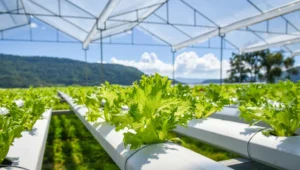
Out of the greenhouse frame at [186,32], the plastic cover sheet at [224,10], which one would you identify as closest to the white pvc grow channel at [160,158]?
the greenhouse frame at [186,32]

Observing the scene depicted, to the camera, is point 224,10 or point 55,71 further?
point 55,71

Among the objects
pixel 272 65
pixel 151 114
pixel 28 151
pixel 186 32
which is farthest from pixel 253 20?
pixel 272 65

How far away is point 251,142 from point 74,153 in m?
2.04

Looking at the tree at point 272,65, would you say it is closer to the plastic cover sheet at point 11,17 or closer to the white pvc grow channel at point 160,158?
the plastic cover sheet at point 11,17

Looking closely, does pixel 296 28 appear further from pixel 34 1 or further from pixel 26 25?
pixel 26 25

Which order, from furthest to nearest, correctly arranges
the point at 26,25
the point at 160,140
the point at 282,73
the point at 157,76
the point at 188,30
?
1. the point at 282,73
2. the point at 26,25
3. the point at 188,30
4. the point at 157,76
5. the point at 160,140

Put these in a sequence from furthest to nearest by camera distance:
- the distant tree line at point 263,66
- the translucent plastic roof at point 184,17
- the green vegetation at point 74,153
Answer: the distant tree line at point 263,66
the translucent plastic roof at point 184,17
the green vegetation at point 74,153

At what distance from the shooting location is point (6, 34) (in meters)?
15.5

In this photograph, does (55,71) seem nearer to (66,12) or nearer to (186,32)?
(186,32)

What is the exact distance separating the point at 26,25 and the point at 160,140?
16.6 meters

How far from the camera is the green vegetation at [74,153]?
282 centimetres

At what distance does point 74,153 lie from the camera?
334 cm

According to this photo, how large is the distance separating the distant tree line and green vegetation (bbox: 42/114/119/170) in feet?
80.5

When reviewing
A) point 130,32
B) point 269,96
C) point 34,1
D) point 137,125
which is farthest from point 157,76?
point 130,32
